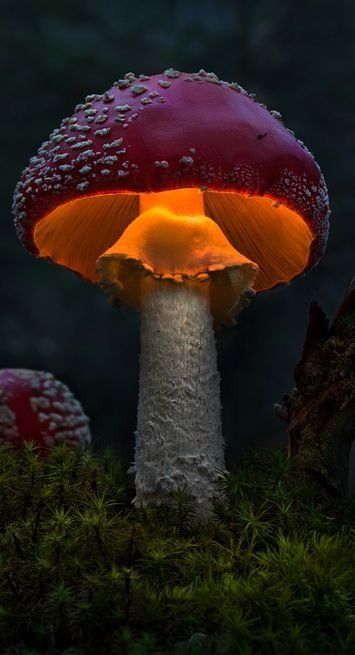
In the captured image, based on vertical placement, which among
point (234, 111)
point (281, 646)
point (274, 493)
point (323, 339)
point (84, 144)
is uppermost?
point (234, 111)

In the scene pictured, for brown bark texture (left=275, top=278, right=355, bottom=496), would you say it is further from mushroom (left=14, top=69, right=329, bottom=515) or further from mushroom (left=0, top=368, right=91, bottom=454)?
mushroom (left=0, top=368, right=91, bottom=454)

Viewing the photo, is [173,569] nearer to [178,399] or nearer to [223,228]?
[178,399]

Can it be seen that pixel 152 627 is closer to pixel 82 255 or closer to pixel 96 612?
pixel 96 612

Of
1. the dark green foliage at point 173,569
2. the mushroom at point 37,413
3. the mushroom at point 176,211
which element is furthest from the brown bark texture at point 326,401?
the mushroom at point 37,413

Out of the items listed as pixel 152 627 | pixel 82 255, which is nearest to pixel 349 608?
pixel 152 627

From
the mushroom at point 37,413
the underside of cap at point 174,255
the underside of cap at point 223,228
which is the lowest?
the mushroom at point 37,413

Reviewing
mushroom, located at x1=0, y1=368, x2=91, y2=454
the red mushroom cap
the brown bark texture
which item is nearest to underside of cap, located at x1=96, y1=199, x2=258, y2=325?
the red mushroom cap

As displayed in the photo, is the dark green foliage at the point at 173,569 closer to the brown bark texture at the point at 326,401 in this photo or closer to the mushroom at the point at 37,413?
the brown bark texture at the point at 326,401
